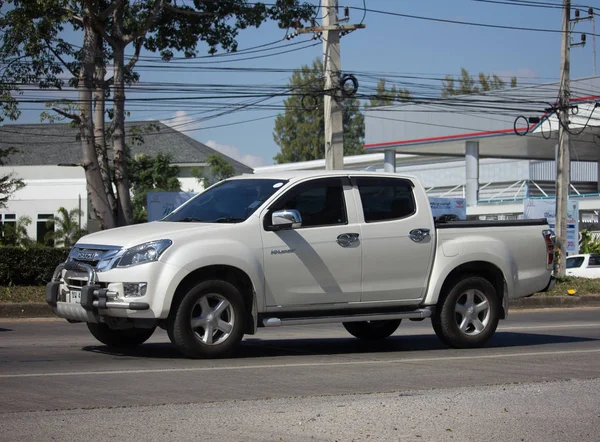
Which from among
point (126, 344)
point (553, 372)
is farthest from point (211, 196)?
point (553, 372)

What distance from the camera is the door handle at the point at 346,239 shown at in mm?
9938

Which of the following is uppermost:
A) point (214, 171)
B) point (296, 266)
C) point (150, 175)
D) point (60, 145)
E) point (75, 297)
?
point (60, 145)

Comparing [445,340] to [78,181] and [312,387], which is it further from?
[78,181]

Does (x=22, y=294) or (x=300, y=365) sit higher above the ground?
(x=22, y=294)

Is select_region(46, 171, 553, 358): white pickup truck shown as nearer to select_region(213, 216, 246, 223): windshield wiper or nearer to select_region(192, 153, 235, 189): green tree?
select_region(213, 216, 246, 223): windshield wiper

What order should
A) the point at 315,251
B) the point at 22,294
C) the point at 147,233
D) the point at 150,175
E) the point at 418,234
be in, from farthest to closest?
the point at 150,175
the point at 22,294
the point at 418,234
the point at 315,251
the point at 147,233

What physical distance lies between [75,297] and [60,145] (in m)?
54.7

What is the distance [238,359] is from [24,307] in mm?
8019

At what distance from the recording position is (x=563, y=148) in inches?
1066

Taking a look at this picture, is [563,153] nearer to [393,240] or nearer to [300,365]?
[393,240]

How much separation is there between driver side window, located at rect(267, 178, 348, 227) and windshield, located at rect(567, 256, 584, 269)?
24.7 metres

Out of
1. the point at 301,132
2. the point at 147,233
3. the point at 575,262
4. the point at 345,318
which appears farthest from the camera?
the point at 301,132

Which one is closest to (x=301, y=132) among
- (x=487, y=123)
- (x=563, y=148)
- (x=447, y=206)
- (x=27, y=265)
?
(x=487, y=123)

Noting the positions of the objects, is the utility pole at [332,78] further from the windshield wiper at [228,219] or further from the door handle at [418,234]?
the windshield wiper at [228,219]
